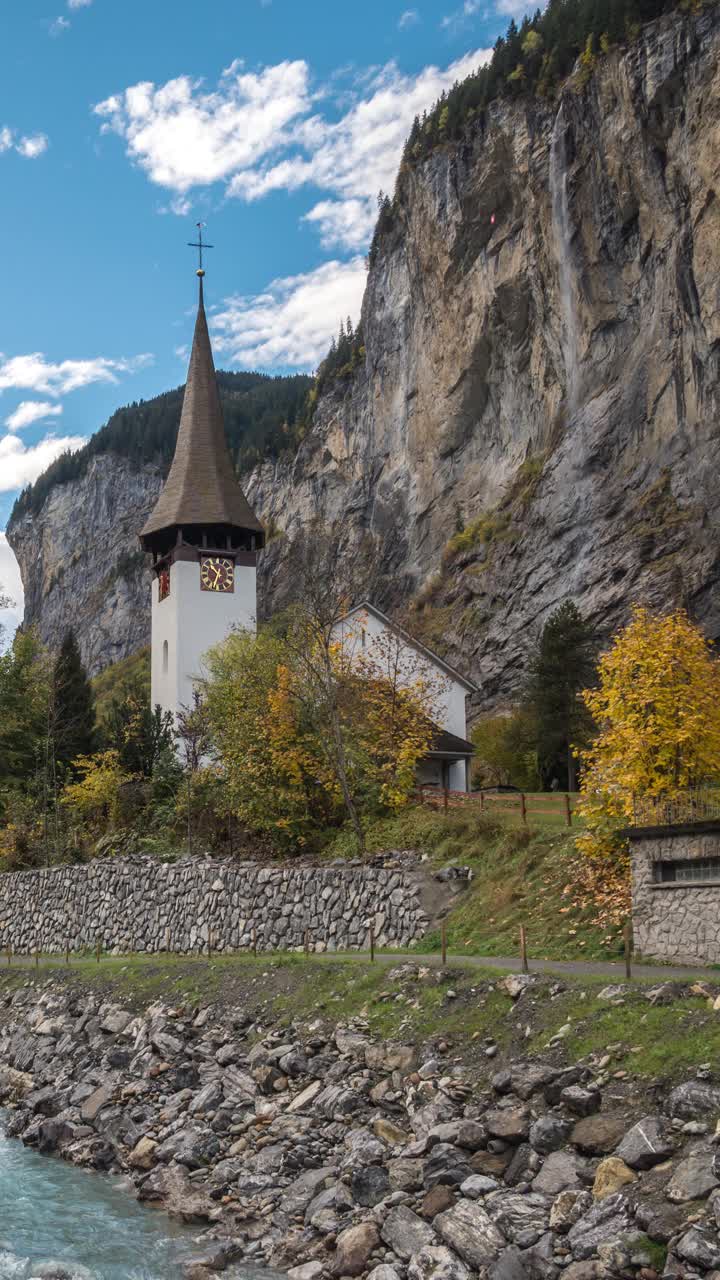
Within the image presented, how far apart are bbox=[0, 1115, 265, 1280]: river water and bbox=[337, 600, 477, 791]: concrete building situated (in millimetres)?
26094

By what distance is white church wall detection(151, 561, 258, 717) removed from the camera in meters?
53.0

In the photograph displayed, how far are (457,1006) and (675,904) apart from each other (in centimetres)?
391

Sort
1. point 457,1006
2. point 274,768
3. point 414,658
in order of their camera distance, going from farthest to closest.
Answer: point 414,658 → point 274,768 → point 457,1006

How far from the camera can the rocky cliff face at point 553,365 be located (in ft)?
195

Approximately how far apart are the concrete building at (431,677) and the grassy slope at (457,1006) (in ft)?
62.5

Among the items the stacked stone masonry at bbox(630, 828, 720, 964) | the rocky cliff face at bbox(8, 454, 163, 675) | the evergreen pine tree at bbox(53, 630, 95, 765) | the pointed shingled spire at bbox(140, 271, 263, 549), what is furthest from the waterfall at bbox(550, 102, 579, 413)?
Answer: the rocky cliff face at bbox(8, 454, 163, 675)

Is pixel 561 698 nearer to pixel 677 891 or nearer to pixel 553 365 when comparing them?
pixel 677 891

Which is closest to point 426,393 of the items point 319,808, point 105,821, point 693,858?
point 105,821

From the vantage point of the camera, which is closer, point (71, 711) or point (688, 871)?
point (688, 871)

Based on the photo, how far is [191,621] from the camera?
5356 cm

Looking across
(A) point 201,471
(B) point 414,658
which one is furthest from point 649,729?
(A) point 201,471

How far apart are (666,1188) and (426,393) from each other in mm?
80186

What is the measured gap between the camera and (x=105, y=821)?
41.5 meters

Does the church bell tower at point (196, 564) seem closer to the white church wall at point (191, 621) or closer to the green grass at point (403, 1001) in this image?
the white church wall at point (191, 621)
